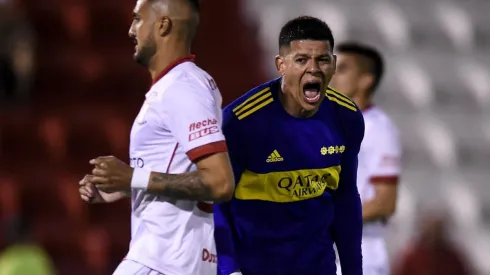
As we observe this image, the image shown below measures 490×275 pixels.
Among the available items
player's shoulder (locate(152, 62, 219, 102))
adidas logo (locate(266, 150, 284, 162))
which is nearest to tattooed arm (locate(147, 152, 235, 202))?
player's shoulder (locate(152, 62, 219, 102))

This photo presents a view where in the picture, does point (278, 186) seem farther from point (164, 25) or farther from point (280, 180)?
point (164, 25)

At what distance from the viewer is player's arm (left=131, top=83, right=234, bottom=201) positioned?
177 inches

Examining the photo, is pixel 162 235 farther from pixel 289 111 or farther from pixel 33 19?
pixel 33 19

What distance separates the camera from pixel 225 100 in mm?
11906

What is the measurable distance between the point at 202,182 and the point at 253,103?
68cm

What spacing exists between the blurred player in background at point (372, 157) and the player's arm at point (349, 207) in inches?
53.5

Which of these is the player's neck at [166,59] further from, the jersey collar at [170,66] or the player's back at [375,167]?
the player's back at [375,167]

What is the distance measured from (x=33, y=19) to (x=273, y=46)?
2563mm

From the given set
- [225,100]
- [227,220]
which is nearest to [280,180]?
[227,220]

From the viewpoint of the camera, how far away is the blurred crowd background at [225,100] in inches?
414

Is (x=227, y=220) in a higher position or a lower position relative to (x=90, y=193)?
lower

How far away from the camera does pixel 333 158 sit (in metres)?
5.16

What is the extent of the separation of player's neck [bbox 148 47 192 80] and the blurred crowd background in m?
4.88

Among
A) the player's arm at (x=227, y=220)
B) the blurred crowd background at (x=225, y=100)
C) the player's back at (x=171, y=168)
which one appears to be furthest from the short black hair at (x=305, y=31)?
the blurred crowd background at (x=225, y=100)
